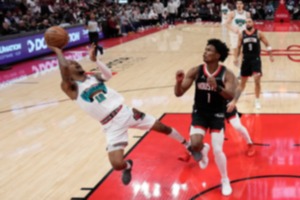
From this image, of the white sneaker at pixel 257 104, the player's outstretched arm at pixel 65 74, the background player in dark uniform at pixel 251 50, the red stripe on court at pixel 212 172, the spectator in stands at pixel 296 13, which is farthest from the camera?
the spectator in stands at pixel 296 13

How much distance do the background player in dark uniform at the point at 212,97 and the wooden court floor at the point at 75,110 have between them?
1.51 meters

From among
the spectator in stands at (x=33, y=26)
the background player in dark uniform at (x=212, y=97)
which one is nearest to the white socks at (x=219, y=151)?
the background player in dark uniform at (x=212, y=97)

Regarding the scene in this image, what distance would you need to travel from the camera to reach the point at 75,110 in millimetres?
8609

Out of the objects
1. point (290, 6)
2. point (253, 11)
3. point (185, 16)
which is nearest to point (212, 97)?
point (253, 11)

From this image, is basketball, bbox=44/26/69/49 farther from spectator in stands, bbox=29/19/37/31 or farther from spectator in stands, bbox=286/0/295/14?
spectator in stands, bbox=286/0/295/14

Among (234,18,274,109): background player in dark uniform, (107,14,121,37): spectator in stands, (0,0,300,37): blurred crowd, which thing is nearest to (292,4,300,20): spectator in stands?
(0,0,300,37): blurred crowd

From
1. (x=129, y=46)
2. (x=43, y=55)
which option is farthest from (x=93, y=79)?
(x=129, y=46)

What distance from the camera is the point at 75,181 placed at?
5324 millimetres

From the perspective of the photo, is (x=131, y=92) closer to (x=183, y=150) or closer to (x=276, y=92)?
(x=276, y=92)

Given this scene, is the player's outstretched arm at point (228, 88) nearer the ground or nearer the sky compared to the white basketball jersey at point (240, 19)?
nearer the sky

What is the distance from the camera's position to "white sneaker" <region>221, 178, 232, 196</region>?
15.5 feet

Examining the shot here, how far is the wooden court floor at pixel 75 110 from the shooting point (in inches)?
216

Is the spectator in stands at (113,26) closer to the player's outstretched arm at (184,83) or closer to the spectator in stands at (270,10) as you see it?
the spectator in stands at (270,10)

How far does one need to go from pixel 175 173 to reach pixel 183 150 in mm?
833
